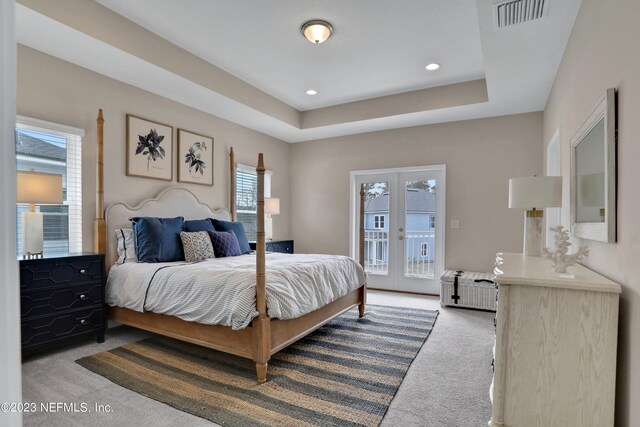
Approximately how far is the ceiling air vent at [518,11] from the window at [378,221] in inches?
132

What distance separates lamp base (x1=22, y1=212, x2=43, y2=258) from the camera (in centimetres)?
269

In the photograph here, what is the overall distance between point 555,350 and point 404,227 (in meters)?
3.85

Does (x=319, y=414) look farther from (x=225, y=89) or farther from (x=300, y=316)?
(x=225, y=89)

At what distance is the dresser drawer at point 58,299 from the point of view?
2592mm

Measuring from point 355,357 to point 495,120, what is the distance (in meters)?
3.74

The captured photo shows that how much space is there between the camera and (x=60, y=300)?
2.78m

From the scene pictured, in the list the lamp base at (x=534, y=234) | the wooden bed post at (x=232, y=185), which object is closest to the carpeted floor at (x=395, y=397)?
the lamp base at (x=534, y=234)

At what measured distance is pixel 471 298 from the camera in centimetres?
427

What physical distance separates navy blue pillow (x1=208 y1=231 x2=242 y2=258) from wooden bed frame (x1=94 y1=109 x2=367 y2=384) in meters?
1.00

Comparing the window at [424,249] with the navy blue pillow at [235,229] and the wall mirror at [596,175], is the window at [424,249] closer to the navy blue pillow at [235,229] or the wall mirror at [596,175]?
the navy blue pillow at [235,229]

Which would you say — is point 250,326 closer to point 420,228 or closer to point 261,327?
point 261,327

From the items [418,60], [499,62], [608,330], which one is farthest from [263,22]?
[608,330]

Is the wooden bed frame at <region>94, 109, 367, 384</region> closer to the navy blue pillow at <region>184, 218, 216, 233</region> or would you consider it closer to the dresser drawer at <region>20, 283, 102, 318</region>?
the dresser drawer at <region>20, 283, 102, 318</region>

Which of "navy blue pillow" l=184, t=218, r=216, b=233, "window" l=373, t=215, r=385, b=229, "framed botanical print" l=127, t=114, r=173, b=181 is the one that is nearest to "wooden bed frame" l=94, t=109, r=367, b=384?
"framed botanical print" l=127, t=114, r=173, b=181
